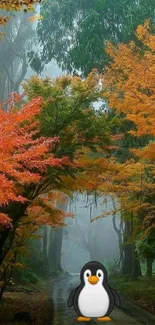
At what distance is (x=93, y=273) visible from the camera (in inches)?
227

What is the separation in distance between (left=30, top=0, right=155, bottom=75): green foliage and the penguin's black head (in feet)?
58.1

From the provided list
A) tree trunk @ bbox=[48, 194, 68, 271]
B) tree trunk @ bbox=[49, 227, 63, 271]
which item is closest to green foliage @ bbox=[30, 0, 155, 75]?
tree trunk @ bbox=[48, 194, 68, 271]

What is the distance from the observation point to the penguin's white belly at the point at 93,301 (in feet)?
18.4

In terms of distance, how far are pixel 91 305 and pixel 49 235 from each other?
1563 inches

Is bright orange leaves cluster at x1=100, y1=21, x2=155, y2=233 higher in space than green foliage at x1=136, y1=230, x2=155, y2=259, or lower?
higher

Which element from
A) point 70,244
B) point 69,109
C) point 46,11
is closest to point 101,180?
point 69,109

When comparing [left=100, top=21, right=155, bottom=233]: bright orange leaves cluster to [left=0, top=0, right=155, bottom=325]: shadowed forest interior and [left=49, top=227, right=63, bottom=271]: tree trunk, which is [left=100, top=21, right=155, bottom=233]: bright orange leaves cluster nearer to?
[left=0, top=0, right=155, bottom=325]: shadowed forest interior

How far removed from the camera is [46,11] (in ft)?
86.6

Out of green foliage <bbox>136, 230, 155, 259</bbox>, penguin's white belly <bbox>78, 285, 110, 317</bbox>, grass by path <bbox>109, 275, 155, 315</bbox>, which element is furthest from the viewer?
green foliage <bbox>136, 230, 155, 259</bbox>

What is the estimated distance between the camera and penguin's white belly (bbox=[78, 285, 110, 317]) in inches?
220

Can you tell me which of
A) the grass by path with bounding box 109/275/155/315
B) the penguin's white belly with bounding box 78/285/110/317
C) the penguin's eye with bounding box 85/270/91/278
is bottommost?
the penguin's white belly with bounding box 78/285/110/317

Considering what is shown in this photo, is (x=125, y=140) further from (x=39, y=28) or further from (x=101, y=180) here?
(x=39, y=28)

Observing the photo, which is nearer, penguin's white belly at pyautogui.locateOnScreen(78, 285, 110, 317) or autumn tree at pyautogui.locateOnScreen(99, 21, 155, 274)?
penguin's white belly at pyautogui.locateOnScreen(78, 285, 110, 317)

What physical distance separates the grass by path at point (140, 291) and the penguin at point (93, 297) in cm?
879
